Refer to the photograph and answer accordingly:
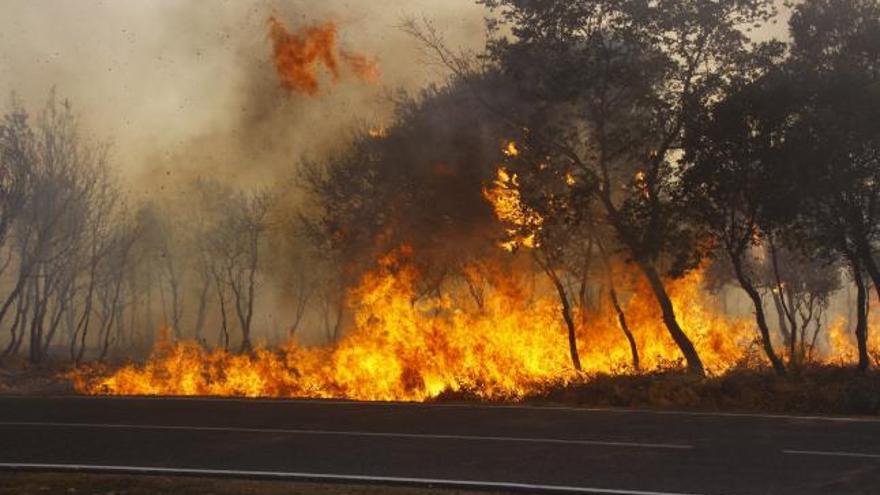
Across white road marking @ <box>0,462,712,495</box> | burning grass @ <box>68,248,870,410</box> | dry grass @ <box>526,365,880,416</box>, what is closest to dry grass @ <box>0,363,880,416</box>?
dry grass @ <box>526,365,880,416</box>

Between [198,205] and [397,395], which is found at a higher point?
[198,205]

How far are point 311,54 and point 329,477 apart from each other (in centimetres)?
2782

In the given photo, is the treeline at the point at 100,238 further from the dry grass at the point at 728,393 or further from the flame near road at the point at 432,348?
the dry grass at the point at 728,393

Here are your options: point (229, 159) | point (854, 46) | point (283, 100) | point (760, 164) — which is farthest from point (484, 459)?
point (229, 159)

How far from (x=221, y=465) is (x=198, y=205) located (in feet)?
154

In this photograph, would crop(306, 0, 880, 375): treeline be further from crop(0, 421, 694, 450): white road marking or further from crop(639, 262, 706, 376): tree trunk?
crop(0, 421, 694, 450): white road marking

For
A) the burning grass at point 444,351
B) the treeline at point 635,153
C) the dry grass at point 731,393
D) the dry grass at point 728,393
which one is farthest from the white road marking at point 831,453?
the treeline at point 635,153

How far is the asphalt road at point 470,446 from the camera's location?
28.1 ft

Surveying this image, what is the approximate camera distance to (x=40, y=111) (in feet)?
125

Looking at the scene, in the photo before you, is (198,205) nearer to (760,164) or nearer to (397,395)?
(397,395)

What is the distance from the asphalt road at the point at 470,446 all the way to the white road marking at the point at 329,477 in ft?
0.10

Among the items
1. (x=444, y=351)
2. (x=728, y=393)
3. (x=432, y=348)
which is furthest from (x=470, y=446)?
(x=432, y=348)

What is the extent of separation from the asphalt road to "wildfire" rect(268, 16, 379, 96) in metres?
22.0

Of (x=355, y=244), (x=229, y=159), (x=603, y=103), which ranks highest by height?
(x=229, y=159)
